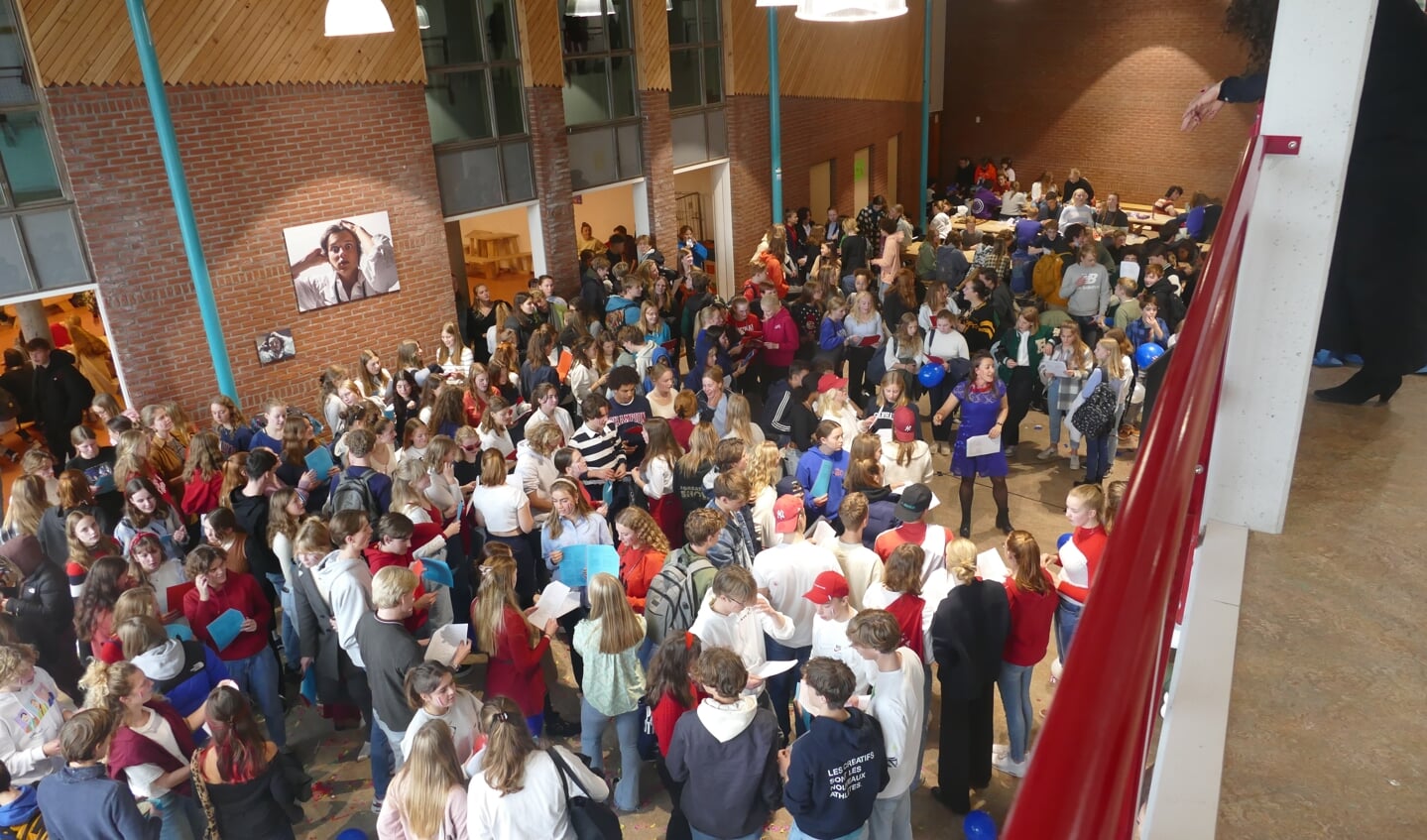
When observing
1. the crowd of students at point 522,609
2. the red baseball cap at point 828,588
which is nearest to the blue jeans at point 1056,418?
the crowd of students at point 522,609

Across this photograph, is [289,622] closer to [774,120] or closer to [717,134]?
[717,134]

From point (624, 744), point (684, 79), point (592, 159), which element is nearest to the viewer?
point (624, 744)

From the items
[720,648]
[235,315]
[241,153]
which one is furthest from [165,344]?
[720,648]

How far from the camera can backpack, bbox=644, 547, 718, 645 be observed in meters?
5.19

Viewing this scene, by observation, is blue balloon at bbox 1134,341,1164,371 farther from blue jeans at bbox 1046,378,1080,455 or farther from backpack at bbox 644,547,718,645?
backpack at bbox 644,547,718,645

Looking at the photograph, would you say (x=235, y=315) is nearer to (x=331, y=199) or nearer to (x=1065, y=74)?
(x=331, y=199)

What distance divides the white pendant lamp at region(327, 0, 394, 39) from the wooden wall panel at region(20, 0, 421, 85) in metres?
2.93

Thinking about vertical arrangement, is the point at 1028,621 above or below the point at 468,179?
below

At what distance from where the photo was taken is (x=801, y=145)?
18562 millimetres

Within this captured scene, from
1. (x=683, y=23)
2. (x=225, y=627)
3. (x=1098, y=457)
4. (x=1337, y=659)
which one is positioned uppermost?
(x=683, y=23)

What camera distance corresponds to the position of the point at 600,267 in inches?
508

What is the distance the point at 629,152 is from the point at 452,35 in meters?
3.47

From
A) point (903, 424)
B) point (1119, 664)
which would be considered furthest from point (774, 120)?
point (1119, 664)

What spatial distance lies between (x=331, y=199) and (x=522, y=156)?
2.89m
